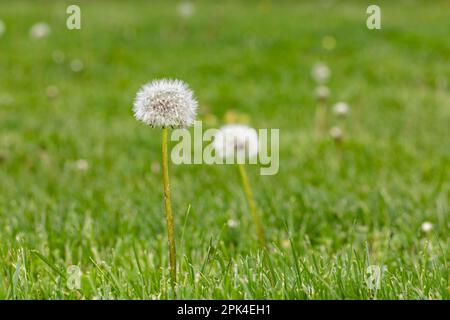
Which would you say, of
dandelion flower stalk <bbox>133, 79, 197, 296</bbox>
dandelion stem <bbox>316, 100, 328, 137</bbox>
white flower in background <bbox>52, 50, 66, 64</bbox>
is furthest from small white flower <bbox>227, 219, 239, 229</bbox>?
white flower in background <bbox>52, 50, 66, 64</bbox>

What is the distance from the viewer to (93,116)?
6637mm

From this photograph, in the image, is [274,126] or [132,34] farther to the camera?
[132,34]

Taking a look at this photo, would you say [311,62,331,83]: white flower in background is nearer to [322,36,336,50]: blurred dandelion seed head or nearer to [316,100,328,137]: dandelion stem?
[316,100,328,137]: dandelion stem

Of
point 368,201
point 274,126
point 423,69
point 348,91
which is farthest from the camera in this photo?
point 423,69

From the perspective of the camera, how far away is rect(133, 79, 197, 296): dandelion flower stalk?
182 cm

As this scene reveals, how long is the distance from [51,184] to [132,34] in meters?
8.49

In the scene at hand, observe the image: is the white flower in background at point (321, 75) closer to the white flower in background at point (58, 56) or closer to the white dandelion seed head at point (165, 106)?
the white flower in background at point (58, 56)

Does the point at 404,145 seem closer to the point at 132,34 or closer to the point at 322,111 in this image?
the point at 322,111

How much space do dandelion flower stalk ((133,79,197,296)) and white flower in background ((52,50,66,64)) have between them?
27.1 ft

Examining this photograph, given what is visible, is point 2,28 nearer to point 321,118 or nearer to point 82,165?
point 321,118

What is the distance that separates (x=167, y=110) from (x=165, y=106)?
2cm

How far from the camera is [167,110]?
1.84 metres

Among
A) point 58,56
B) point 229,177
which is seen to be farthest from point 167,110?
point 58,56
